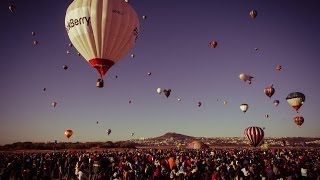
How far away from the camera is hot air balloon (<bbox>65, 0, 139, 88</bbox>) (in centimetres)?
1827

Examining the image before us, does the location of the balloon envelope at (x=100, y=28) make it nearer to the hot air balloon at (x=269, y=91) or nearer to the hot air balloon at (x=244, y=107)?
the hot air balloon at (x=269, y=91)

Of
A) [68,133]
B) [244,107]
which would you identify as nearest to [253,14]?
[244,107]

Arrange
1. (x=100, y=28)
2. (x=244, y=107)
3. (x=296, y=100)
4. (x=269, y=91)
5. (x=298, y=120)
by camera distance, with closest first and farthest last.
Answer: (x=100, y=28) < (x=296, y=100) < (x=269, y=91) < (x=298, y=120) < (x=244, y=107)

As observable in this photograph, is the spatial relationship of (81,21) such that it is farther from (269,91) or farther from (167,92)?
(269,91)

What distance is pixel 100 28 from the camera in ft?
60.3

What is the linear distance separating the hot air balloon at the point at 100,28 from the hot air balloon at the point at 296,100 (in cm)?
2600

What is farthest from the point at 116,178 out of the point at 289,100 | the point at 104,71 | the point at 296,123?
the point at 296,123

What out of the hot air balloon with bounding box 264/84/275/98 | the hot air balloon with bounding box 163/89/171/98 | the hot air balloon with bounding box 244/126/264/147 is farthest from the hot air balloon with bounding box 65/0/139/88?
the hot air balloon with bounding box 264/84/275/98

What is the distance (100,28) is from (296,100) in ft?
92.4

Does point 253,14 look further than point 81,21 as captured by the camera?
Yes

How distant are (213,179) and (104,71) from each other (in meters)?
10.6

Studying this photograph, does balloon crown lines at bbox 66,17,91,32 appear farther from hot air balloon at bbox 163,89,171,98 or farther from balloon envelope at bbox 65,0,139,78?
hot air balloon at bbox 163,89,171,98

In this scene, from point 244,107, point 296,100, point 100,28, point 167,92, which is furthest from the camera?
point 244,107

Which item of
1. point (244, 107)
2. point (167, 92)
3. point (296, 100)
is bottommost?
point (296, 100)
